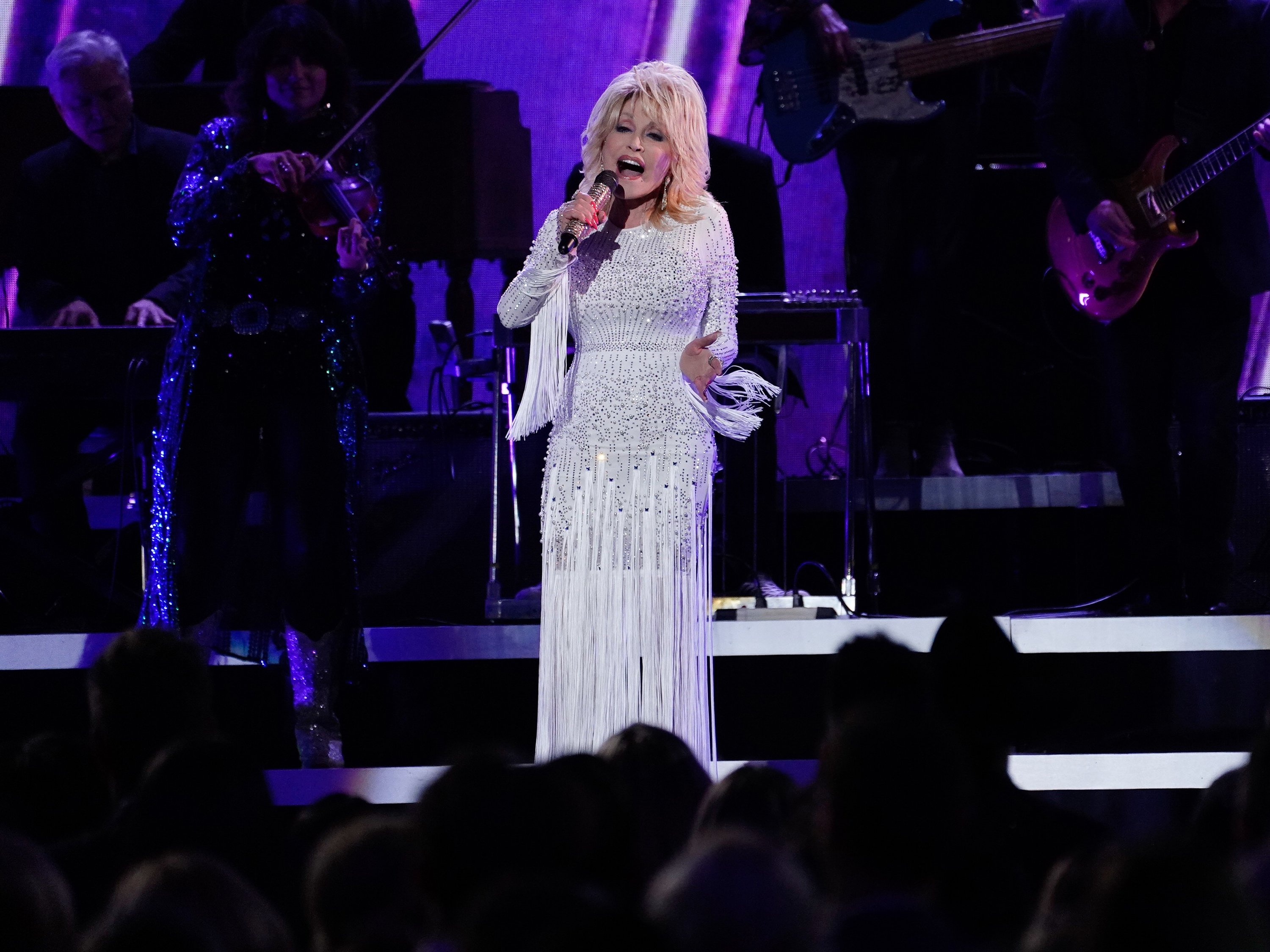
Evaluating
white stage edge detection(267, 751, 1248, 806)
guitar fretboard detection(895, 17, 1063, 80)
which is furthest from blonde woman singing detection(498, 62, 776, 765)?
guitar fretboard detection(895, 17, 1063, 80)

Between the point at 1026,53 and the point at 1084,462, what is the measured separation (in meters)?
1.56

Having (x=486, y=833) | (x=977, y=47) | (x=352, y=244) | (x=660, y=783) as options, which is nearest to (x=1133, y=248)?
(x=977, y=47)

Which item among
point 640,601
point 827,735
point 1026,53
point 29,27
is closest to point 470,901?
point 827,735

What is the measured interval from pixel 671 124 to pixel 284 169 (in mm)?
1054

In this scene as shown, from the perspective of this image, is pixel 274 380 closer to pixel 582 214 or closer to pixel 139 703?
pixel 582 214

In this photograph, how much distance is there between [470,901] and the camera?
173cm

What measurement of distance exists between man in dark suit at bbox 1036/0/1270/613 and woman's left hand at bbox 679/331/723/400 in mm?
1867

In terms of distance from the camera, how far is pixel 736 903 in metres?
1.54

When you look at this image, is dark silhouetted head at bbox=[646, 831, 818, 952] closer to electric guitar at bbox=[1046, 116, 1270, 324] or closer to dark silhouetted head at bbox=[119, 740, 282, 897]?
dark silhouetted head at bbox=[119, 740, 282, 897]

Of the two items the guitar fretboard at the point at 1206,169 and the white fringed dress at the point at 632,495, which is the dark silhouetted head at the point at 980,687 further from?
the guitar fretboard at the point at 1206,169

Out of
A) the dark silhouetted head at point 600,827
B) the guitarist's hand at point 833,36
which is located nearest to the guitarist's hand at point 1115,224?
the guitarist's hand at point 833,36

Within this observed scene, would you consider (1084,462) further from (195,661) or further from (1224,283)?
(195,661)

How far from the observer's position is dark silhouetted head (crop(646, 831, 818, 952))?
Result: 4.94ft

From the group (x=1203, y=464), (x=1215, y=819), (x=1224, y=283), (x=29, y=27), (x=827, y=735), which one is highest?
(x=29, y=27)
